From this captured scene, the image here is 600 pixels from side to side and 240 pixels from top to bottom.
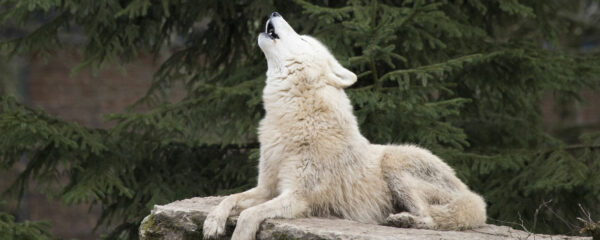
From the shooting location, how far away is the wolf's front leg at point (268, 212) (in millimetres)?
3885

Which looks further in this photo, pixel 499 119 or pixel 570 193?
pixel 499 119

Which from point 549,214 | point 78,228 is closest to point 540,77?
point 549,214

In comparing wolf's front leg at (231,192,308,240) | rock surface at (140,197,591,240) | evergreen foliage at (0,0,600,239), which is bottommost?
rock surface at (140,197,591,240)

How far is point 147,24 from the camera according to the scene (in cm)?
700

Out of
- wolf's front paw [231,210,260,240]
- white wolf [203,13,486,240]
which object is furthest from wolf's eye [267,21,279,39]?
wolf's front paw [231,210,260,240]

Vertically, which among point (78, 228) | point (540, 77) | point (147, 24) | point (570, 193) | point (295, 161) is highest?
point (147, 24)

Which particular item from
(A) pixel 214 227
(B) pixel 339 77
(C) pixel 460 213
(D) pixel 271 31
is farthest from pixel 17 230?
(C) pixel 460 213

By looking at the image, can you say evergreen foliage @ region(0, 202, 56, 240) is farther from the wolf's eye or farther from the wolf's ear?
the wolf's ear

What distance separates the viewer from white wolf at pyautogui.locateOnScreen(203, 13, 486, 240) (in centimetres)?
414

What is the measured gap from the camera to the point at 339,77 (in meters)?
4.52

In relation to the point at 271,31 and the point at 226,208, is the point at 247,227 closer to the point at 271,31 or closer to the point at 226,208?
the point at 226,208

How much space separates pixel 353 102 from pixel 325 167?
180 centimetres

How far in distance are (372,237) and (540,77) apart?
3822mm

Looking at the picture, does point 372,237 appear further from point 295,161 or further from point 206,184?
point 206,184
